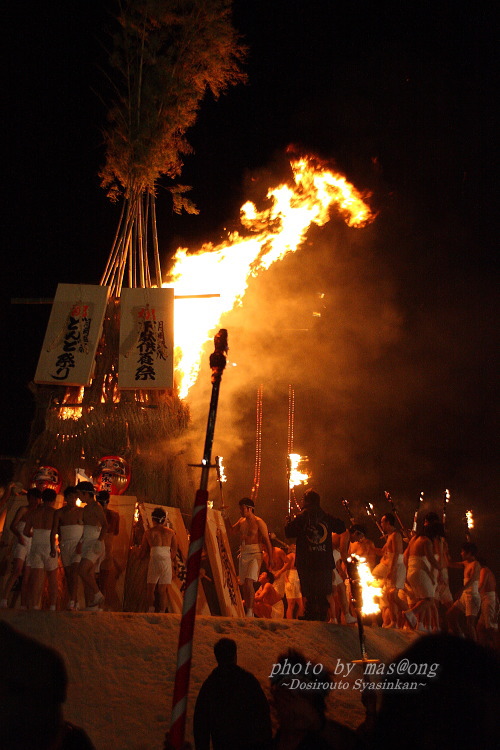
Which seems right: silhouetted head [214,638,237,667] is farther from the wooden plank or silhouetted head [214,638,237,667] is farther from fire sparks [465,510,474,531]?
fire sparks [465,510,474,531]

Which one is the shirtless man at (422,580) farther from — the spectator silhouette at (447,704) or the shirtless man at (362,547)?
the spectator silhouette at (447,704)

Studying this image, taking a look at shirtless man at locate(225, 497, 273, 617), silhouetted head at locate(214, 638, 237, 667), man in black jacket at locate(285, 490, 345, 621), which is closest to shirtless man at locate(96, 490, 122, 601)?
shirtless man at locate(225, 497, 273, 617)

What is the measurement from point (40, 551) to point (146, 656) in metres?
2.54

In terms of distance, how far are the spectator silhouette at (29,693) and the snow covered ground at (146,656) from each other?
3292 mm

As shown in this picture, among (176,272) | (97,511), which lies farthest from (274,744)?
(176,272)

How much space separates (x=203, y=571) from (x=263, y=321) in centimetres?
930

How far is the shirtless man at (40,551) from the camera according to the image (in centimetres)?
812

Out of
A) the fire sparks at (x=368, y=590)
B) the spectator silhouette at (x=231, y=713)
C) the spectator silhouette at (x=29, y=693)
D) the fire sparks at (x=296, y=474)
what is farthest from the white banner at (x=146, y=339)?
the fire sparks at (x=296, y=474)

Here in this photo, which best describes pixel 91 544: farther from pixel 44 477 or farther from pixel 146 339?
pixel 146 339

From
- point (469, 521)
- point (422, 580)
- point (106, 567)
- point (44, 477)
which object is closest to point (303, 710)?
point (422, 580)

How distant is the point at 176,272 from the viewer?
1364 centimetres

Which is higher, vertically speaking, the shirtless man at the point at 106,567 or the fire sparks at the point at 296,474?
the fire sparks at the point at 296,474

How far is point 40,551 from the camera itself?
8141 mm

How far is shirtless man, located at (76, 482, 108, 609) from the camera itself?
7972mm
